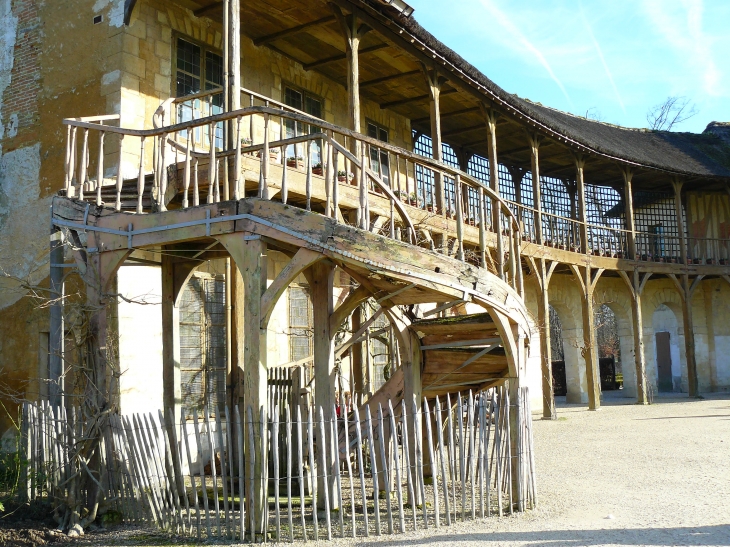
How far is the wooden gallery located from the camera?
7.03 meters

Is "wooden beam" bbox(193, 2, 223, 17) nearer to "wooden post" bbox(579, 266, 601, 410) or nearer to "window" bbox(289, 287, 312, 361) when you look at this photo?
"window" bbox(289, 287, 312, 361)

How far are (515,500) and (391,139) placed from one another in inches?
396

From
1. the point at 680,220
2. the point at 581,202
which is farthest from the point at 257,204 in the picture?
the point at 680,220

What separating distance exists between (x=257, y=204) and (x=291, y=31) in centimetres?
620

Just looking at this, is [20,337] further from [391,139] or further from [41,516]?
[391,139]

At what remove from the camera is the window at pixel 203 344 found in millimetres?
10995

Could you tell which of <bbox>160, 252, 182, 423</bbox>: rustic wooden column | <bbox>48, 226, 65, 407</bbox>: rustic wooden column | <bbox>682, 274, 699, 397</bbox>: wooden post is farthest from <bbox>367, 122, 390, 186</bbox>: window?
<bbox>682, 274, 699, 397</bbox>: wooden post

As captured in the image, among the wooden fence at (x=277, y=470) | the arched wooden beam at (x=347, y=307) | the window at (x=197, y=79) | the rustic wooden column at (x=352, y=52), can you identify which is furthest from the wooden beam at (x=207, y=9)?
the wooden fence at (x=277, y=470)

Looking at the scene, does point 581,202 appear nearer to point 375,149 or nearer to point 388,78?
point 375,149

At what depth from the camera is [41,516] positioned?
300 inches

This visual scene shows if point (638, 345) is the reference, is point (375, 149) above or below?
above

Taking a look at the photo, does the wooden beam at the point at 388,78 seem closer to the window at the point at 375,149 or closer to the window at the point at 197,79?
the window at the point at 375,149

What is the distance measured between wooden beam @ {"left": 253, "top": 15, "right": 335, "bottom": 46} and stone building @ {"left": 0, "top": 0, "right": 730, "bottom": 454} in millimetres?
27

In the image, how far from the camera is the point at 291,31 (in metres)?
12.2
